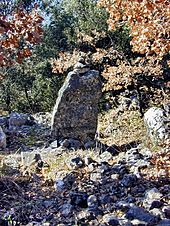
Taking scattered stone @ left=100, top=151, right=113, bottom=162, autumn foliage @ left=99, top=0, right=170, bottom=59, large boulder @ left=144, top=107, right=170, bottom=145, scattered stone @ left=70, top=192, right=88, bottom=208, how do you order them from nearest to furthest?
scattered stone @ left=70, top=192, right=88, bottom=208 < autumn foliage @ left=99, top=0, right=170, bottom=59 < scattered stone @ left=100, top=151, right=113, bottom=162 < large boulder @ left=144, top=107, right=170, bottom=145

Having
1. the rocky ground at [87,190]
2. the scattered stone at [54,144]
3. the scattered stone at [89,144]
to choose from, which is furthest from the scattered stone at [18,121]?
the rocky ground at [87,190]

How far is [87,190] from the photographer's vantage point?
4.97m

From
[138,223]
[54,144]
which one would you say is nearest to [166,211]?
[138,223]

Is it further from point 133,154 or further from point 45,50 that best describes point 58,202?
point 45,50

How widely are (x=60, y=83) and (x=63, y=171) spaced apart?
11.4m

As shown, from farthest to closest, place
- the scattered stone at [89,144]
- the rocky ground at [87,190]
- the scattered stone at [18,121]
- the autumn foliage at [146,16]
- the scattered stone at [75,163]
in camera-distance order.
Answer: the scattered stone at [18,121] < the scattered stone at [89,144] < the scattered stone at [75,163] < the autumn foliage at [146,16] < the rocky ground at [87,190]

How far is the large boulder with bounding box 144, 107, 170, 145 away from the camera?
819cm

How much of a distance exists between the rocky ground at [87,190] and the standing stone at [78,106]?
5.36 feet

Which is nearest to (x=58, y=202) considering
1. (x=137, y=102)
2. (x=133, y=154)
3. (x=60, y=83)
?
(x=133, y=154)

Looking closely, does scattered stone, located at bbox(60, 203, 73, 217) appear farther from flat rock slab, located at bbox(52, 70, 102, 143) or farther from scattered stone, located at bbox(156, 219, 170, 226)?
flat rock slab, located at bbox(52, 70, 102, 143)

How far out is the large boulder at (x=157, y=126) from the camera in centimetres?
819

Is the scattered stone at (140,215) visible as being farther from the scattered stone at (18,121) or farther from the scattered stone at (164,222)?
the scattered stone at (18,121)

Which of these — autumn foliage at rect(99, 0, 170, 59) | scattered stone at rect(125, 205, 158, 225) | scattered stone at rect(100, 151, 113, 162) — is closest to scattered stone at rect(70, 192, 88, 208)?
scattered stone at rect(125, 205, 158, 225)

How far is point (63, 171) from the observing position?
19.6 feet
